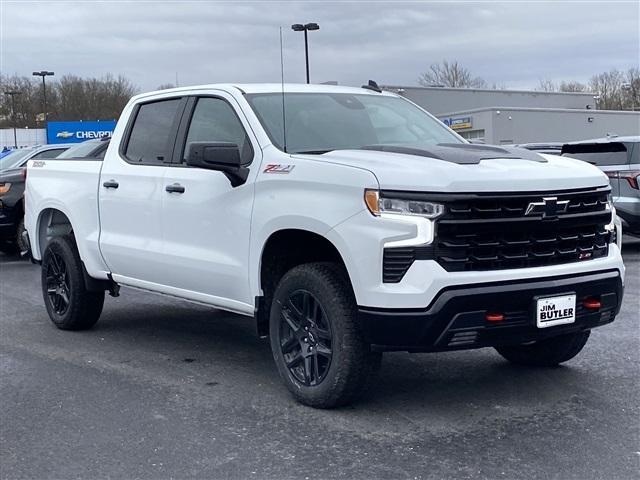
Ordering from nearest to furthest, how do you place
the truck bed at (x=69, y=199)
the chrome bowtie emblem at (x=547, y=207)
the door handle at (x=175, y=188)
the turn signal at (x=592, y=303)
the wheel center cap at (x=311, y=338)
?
the chrome bowtie emblem at (x=547, y=207) → the turn signal at (x=592, y=303) → the wheel center cap at (x=311, y=338) → the door handle at (x=175, y=188) → the truck bed at (x=69, y=199)

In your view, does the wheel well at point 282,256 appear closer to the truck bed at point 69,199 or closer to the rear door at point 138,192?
the rear door at point 138,192

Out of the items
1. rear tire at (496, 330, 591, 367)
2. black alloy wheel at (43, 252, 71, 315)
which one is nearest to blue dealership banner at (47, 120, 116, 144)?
black alloy wheel at (43, 252, 71, 315)

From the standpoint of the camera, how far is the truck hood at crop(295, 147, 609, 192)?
14.6 feet

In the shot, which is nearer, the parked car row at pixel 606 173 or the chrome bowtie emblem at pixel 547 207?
the chrome bowtie emblem at pixel 547 207

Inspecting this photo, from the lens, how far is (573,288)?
4.73 meters

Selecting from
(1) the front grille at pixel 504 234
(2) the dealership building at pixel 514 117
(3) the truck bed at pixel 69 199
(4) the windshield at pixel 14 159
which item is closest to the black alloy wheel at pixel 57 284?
(3) the truck bed at pixel 69 199

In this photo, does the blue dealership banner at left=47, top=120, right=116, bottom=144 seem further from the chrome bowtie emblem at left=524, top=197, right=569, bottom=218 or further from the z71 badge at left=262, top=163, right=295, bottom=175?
the chrome bowtie emblem at left=524, top=197, right=569, bottom=218

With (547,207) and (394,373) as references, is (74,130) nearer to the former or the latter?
(394,373)

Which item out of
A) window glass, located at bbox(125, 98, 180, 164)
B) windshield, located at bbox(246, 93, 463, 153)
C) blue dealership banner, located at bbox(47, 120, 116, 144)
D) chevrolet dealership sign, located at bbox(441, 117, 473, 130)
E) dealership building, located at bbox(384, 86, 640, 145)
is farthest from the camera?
blue dealership banner, located at bbox(47, 120, 116, 144)

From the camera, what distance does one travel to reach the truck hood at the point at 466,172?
14.6ft

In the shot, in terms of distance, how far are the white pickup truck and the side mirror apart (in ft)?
0.04

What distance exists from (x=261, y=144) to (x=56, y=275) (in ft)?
10.3

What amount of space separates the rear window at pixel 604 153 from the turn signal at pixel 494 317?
838 centimetres

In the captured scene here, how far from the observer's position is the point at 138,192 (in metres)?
6.32
